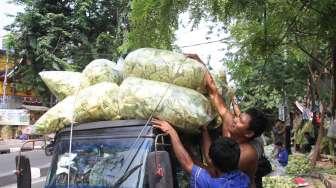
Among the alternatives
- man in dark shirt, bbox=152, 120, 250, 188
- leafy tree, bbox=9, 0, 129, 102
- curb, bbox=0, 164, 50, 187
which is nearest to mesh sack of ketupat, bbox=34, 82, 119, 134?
man in dark shirt, bbox=152, 120, 250, 188

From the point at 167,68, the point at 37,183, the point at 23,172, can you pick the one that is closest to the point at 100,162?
the point at 23,172

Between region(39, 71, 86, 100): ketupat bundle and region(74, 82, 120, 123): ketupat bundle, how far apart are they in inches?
15.3

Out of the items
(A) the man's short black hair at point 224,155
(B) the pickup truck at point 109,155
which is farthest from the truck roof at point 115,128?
(A) the man's short black hair at point 224,155

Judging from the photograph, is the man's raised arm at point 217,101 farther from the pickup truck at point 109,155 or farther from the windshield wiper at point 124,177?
the windshield wiper at point 124,177

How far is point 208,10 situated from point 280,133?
624 inches

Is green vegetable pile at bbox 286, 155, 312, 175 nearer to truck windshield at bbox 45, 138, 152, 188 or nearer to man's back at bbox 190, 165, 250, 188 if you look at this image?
truck windshield at bbox 45, 138, 152, 188

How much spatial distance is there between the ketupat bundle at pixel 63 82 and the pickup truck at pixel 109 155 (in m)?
0.44

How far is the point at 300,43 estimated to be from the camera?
23.2 ft

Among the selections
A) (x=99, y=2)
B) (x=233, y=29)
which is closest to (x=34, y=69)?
(x=99, y=2)

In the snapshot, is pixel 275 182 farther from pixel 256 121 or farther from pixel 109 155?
pixel 109 155

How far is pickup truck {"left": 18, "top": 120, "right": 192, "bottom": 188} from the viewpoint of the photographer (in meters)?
3.57

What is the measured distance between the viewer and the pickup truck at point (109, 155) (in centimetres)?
357

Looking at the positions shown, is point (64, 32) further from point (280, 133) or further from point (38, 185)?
point (38, 185)

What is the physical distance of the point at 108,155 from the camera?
12.2 feet
